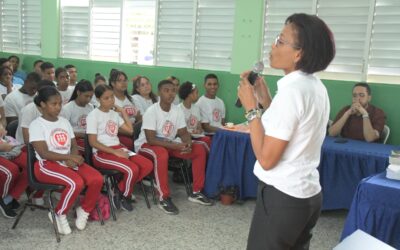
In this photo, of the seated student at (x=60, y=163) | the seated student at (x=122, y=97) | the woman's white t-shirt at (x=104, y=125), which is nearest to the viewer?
the seated student at (x=60, y=163)

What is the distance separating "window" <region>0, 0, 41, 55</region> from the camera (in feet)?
21.0

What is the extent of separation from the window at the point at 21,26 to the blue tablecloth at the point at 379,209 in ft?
19.0

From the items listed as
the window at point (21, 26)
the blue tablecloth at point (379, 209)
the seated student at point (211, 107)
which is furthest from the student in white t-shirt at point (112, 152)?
the window at point (21, 26)

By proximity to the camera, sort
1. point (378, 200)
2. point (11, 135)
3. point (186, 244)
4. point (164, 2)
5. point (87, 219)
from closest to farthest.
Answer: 1. point (378, 200)
2. point (186, 244)
3. point (87, 219)
4. point (11, 135)
5. point (164, 2)

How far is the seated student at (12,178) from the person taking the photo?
287 centimetres

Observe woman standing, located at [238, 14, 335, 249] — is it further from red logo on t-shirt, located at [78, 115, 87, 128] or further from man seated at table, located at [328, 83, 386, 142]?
red logo on t-shirt, located at [78, 115, 87, 128]

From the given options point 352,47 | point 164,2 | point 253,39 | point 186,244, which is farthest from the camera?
point 164,2

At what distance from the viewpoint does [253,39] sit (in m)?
4.58

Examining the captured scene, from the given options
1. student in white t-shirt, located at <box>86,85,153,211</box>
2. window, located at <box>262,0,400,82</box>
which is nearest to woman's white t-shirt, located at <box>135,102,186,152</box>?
student in white t-shirt, located at <box>86,85,153,211</box>

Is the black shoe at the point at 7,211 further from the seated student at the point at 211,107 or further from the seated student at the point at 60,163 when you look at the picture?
the seated student at the point at 211,107

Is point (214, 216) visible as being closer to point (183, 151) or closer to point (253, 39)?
point (183, 151)

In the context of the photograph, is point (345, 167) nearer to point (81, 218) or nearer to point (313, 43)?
point (81, 218)

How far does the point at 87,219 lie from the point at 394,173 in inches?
84.7

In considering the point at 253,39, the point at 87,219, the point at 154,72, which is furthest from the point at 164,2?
the point at 87,219
